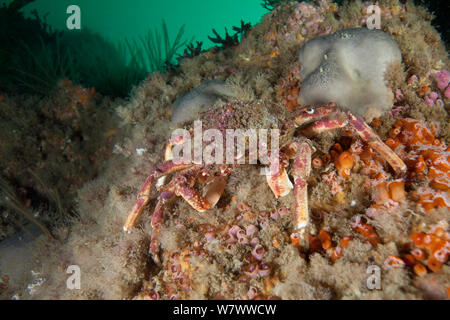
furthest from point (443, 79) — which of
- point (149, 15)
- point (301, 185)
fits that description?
point (149, 15)

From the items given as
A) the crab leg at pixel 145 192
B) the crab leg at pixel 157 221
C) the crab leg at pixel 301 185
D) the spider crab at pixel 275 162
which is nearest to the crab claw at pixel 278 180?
the spider crab at pixel 275 162

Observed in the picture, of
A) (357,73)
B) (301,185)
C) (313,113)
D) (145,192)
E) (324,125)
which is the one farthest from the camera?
(357,73)

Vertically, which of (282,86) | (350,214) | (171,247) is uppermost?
(282,86)

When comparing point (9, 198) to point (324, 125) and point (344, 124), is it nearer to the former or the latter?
point (324, 125)

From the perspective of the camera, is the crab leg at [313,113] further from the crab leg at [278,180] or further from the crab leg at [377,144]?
the crab leg at [278,180]
